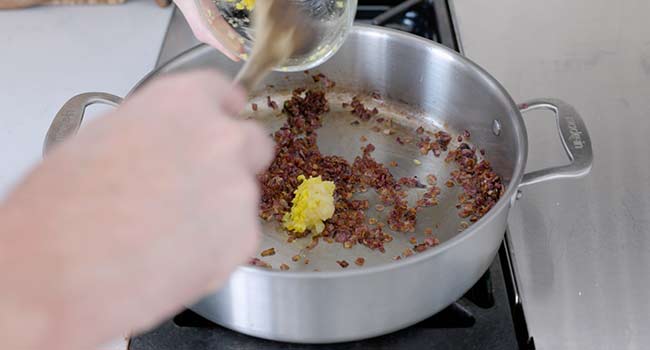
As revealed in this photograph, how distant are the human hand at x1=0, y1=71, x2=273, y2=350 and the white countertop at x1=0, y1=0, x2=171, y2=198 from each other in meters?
0.68

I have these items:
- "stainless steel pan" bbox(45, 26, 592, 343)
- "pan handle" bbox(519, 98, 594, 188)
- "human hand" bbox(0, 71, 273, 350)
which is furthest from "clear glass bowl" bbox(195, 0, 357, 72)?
"human hand" bbox(0, 71, 273, 350)

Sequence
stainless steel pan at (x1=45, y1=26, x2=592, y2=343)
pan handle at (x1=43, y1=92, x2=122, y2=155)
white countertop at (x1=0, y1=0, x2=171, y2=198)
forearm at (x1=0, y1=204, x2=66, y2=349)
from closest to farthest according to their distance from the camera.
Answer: forearm at (x1=0, y1=204, x2=66, y2=349), stainless steel pan at (x1=45, y1=26, x2=592, y2=343), pan handle at (x1=43, y1=92, x2=122, y2=155), white countertop at (x1=0, y1=0, x2=171, y2=198)

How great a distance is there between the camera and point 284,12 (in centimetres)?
86

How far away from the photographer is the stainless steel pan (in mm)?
725

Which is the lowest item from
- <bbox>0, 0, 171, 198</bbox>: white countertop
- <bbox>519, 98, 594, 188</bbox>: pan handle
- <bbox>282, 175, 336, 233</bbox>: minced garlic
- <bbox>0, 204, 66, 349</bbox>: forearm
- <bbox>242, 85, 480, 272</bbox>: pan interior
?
<bbox>242, 85, 480, 272</bbox>: pan interior

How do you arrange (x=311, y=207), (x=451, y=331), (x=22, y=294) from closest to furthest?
1. (x=22, y=294)
2. (x=451, y=331)
3. (x=311, y=207)

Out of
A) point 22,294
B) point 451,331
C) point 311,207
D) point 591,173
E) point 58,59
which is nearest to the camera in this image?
point 22,294

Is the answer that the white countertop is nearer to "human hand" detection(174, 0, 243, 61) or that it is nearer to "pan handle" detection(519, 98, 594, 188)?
"human hand" detection(174, 0, 243, 61)

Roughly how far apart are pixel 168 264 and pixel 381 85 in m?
0.80

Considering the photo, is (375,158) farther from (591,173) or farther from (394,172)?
(591,173)

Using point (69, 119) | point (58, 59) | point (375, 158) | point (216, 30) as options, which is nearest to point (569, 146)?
point (375, 158)

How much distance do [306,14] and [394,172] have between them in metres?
0.27

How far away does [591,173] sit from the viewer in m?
1.07

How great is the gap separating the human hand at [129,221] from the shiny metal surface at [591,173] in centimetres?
50
